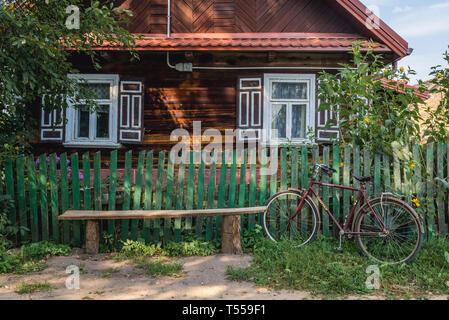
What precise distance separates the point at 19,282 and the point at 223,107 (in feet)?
17.9

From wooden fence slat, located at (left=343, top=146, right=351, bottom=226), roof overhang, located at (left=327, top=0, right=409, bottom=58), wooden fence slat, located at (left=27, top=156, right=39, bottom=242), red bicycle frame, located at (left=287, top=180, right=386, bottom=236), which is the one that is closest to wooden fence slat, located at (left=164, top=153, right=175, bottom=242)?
red bicycle frame, located at (left=287, top=180, right=386, bottom=236)

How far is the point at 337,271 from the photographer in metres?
3.72

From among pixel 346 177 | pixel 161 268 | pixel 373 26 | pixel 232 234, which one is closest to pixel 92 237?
pixel 161 268

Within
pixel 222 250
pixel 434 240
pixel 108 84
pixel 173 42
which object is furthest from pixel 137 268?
pixel 108 84

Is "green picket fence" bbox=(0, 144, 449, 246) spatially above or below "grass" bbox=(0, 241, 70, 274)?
above

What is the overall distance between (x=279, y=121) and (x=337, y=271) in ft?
16.1

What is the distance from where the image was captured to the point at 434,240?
4.58 m

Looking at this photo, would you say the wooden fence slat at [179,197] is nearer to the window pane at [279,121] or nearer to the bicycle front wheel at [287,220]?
the bicycle front wheel at [287,220]

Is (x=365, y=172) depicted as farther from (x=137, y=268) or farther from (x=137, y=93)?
(x=137, y=93)

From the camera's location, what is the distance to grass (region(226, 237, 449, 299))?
11.4 feet

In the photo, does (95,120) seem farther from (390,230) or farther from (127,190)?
(390,230)

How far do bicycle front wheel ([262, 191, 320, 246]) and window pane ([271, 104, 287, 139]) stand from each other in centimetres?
345

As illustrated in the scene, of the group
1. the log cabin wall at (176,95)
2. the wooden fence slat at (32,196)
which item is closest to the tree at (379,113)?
the log cabin wall at (176,95)

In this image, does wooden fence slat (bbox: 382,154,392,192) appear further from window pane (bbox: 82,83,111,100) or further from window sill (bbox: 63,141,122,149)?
window pane (bbox: 82,83,111,100)
